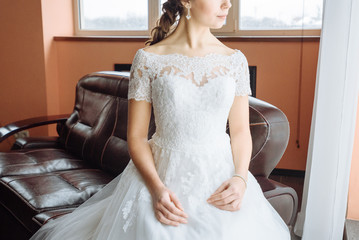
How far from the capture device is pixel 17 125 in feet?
9.62

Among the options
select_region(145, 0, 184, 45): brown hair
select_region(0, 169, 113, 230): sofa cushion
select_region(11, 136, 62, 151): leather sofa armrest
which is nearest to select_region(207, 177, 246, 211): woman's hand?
select_region(145, 0, 184, 45): brown hair

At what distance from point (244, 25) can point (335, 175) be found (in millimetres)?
2115

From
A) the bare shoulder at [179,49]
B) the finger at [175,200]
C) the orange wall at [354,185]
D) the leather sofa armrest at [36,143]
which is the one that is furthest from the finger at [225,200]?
the leather sofa armrest at [36,143]

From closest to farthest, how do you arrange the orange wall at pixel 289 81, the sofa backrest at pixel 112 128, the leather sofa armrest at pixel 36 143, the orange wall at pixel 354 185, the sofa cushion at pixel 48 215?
the sofa backrest at pixel 112 128, the sofa cushion at pixel 48 215, the orange wall at pixel 354 185, the leather sofa armrest at pixel 36 143, the orange wall at pixel 289 81

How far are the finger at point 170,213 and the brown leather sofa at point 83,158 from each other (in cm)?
55

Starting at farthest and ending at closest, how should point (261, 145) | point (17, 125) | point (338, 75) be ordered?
point (17, 125), point (338, 75), point (261, 145)

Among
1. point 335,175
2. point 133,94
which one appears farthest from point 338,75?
point 133,94

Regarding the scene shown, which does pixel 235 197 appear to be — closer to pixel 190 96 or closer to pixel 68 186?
pixel 190 96

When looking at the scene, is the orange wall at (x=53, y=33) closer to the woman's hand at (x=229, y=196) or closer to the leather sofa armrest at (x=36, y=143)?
the leather sofa armrest at (x=36, y=143)

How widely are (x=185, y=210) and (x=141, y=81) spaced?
0.47 meters

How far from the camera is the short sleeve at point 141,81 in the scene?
4.90 ft

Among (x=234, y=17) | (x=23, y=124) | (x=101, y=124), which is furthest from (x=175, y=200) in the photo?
(x=234, y=17)

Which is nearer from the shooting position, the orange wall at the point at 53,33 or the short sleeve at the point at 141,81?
the short sleeve at the point at 141,81

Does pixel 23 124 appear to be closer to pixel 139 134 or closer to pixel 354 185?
pixel 139 134
